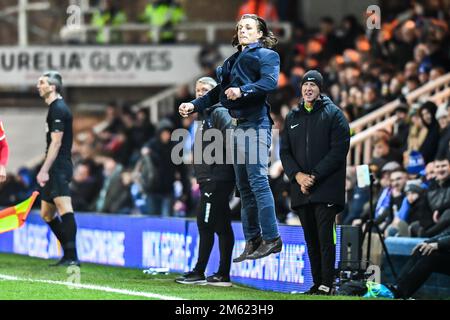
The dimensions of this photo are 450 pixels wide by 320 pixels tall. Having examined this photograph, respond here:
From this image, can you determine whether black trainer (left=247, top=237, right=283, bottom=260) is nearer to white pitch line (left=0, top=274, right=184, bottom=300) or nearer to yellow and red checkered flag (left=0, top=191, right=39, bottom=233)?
white pitch line (left=0, top=274, right=184, bottom=300)

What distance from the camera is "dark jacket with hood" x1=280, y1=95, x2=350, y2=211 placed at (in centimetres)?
1125

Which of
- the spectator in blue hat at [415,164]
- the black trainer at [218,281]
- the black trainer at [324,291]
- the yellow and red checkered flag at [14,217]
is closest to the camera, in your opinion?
the black trainer at [324,291]

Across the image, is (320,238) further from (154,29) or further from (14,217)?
(154,29)

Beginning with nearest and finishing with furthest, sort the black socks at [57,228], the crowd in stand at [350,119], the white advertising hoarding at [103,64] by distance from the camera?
1. the black socks at [57,228]
2. the crowd in stand at [350,119]
3. the white advertising hoarding at [103,64]

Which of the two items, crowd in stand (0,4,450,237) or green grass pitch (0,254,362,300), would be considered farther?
crowd in stand (0,4,450,237)

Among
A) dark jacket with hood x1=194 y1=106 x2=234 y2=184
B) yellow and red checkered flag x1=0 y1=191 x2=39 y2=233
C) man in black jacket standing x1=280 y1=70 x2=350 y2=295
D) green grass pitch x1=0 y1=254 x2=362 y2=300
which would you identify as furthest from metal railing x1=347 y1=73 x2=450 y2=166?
man in black jacket standing x1=280 y1=70 x2=350 y2=295

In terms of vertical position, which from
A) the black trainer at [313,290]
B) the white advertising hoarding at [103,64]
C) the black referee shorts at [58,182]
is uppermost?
the white advertising hoarding at [103,64]

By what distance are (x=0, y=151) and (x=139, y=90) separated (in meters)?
13.9

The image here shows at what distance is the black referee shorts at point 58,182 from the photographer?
Result: 1355cm

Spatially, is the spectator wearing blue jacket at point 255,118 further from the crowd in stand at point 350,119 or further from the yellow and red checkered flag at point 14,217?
the yellow and red checkered flag at point 14,217

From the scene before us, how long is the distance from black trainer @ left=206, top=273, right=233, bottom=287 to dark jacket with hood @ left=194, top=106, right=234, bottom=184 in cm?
91

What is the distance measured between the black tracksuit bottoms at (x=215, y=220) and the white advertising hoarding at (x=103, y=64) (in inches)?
515

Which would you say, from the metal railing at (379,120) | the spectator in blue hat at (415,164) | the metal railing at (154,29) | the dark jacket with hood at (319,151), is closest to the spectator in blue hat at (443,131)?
the spectator in blue hat at (415,164)

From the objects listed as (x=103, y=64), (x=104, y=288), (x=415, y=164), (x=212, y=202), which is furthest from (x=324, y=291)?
(x=103, y=64)
